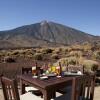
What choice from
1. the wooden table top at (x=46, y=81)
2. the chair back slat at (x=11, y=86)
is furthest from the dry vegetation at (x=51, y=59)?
the chair back slat at (x=11, y=86)

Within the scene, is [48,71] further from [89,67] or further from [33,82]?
[89,67]

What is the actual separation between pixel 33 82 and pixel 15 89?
0.84 meters

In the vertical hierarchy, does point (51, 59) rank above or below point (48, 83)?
below

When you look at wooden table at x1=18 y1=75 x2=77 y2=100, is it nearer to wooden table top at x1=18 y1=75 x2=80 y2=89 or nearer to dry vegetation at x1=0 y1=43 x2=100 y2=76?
wooden table top at x1=18 y1=75 x2=80 y2=89

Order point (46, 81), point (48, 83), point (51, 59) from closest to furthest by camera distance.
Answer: point (48, 83) → point (46, 81) → point (51, 59)

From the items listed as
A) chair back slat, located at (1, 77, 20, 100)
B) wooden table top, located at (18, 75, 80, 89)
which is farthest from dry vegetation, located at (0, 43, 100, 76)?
chair back slat, located at (1, 77, 20, 100)

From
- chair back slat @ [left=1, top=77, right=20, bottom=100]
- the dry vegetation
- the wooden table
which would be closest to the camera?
chair back slat @ [left=1, top=77, right=20, bottom=100]

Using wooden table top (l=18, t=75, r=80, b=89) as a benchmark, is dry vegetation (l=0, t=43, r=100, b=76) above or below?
below

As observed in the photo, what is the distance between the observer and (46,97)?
4035 millimetres

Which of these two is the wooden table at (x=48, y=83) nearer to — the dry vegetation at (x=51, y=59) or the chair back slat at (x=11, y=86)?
the chair back slat at (x=11, y=86)

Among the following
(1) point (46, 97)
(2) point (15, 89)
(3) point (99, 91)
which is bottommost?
(3) point (99, 91)

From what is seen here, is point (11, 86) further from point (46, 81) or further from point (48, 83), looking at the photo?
point (46, 81)

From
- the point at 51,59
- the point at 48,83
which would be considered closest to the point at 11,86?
the point at 48,83

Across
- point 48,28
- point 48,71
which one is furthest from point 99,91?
point 48,28
